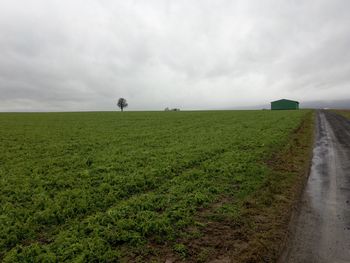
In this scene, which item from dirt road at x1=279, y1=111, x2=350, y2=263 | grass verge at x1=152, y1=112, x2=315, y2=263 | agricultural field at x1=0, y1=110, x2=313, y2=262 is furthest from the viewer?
agricultural field at x1=0, y1=110, x2=313, y2=262

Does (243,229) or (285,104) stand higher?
(285,104)

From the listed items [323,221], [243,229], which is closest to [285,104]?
[323,221]

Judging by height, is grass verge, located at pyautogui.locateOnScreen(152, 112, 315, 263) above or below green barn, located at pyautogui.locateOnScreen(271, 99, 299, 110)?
below

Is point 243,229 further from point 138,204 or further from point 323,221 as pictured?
point 138,204

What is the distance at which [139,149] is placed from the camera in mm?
14500

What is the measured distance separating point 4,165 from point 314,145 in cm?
1876

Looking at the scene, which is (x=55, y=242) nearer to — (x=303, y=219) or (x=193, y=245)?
(x=193, y=245)

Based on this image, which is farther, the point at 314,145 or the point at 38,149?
the point at 314,145

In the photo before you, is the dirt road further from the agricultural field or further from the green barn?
the green barn

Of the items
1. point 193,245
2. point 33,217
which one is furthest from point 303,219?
point 33,217

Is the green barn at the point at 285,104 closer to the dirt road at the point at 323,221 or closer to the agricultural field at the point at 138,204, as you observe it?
the agricultural field at the point at 138,204

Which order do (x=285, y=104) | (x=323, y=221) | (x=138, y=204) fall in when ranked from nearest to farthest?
1. (x=323, y=221)
2. (x=138, y=204)
3. (x=285, y=104)

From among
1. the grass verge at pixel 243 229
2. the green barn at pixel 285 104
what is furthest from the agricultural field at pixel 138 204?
the green barn at pixel 285 104

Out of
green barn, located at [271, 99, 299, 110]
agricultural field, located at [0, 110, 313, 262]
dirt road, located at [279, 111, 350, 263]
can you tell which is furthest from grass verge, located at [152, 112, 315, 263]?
green barn, located at [271, 99, 299, 110]
